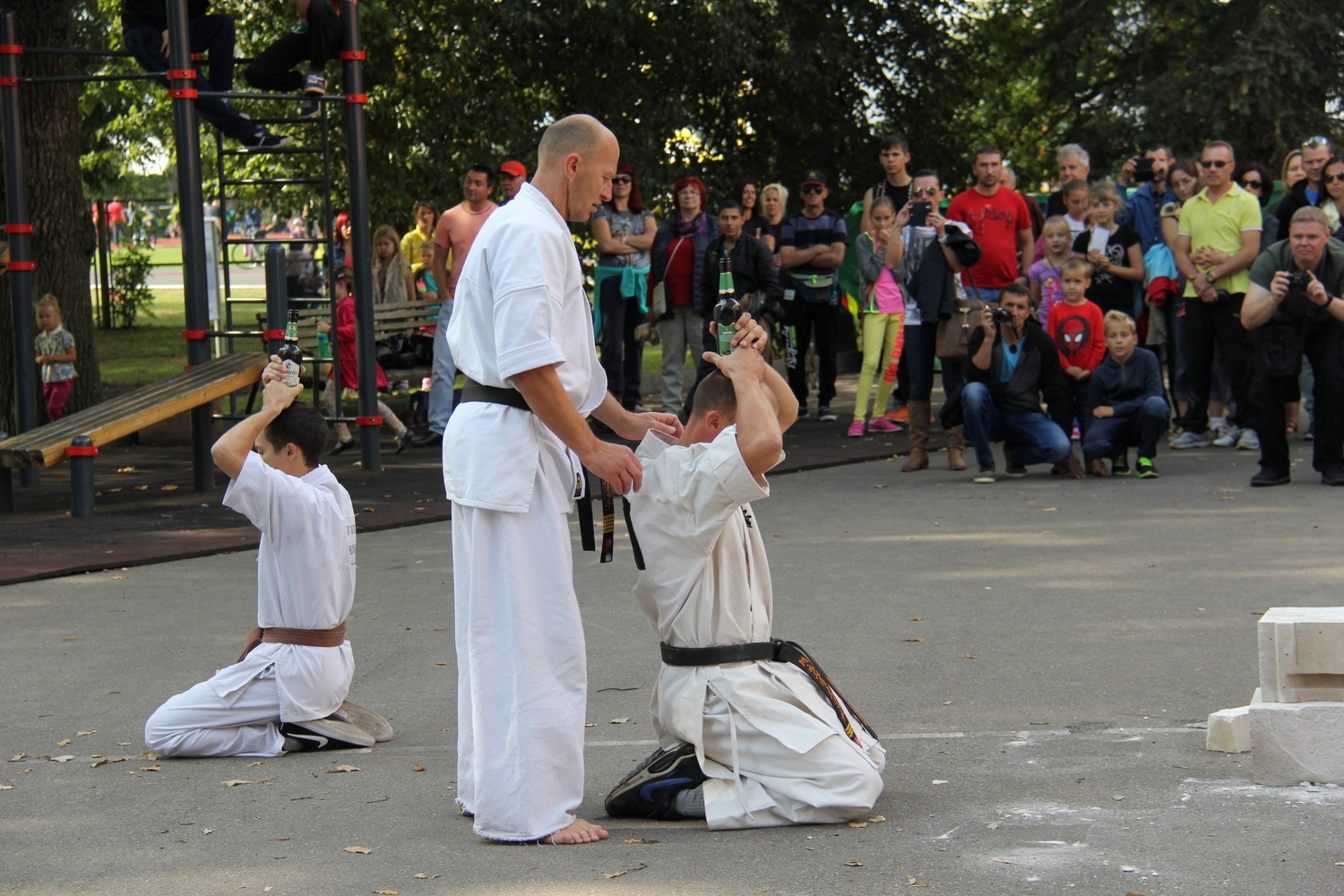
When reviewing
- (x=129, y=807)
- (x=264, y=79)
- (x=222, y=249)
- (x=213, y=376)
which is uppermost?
(x=264, y=79)

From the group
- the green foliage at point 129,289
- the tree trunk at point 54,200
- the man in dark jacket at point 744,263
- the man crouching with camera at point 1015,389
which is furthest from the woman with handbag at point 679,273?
the green foliage at point 129,289

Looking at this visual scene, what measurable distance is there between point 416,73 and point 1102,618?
14129 millimetres

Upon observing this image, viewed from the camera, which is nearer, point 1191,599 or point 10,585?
point 1191,599

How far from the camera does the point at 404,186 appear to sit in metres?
19.7

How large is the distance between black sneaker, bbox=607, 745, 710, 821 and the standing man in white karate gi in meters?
0.23

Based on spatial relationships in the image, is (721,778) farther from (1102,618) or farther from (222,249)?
(222,249)

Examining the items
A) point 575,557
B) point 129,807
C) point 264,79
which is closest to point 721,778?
point 129,807

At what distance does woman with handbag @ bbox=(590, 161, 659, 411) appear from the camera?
13.6 meters

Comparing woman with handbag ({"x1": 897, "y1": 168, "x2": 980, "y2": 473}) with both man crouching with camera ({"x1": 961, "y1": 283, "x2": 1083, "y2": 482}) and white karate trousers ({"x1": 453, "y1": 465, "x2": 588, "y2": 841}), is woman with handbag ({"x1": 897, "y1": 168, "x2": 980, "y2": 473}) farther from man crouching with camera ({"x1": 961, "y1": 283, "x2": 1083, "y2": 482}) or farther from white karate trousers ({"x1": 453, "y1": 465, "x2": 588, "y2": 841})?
white karate trousers ({"x1": 453, "y1": 465, "x2": 588, "y2": 841})

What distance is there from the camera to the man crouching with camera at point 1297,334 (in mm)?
10094

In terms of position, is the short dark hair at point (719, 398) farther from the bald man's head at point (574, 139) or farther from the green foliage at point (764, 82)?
the green foliage at point (764, 82)

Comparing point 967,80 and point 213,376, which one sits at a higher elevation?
point 967,80

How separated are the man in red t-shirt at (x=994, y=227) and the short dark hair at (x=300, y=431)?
7415mm

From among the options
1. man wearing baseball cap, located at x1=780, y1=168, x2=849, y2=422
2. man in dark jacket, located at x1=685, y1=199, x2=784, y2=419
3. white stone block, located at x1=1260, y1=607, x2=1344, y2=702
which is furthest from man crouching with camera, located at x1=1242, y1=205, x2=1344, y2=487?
white stone block, located at x1=1260, y1=607, x2=1344, y2=702
